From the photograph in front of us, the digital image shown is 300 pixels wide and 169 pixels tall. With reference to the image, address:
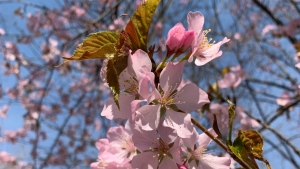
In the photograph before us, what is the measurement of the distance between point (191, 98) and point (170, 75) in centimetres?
9

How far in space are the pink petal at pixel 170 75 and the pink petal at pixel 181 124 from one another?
67 millimetres

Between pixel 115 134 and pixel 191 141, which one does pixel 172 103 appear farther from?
pixel 115 134

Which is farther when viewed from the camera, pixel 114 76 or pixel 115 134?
pixel 115 134

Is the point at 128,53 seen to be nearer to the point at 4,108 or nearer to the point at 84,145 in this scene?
the point at 4,108

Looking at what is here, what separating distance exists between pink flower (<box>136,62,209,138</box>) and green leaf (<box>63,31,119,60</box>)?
0.42 feet

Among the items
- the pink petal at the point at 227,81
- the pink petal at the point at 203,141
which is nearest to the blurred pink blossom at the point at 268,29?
the pink petal at the point at 227,81

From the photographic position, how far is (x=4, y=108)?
5.13 meters

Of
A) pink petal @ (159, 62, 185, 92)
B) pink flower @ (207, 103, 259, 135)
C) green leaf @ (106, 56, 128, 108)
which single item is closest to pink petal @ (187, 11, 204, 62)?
pink petal @ (159, 62, 185, 92)

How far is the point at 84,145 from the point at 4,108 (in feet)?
4.92

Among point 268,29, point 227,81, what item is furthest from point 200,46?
point 268,29

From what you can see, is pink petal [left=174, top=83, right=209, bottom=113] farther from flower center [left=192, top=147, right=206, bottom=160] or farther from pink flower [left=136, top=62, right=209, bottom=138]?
flower center [left=192, top=147, right=206, bottom=160]

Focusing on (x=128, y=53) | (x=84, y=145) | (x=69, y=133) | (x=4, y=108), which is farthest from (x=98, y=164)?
(x=69, y=133)

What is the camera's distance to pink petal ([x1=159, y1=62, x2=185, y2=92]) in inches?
27.8

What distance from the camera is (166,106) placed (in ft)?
2.51
